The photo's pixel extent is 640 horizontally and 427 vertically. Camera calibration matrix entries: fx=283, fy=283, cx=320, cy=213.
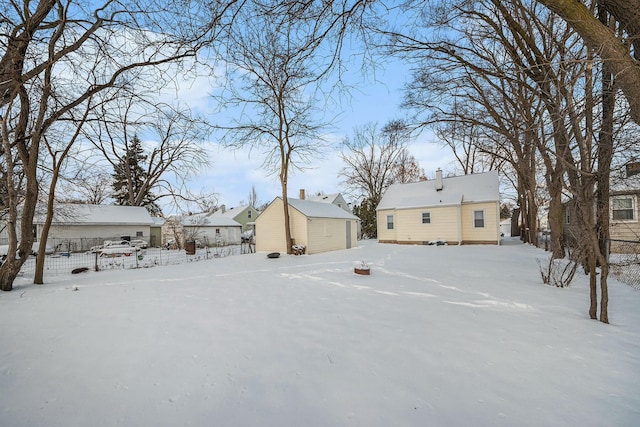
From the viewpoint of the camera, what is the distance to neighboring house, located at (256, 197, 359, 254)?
50.8 feet

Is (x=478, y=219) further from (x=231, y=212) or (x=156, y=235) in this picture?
(x=231, y=212)

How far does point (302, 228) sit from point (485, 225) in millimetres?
12473

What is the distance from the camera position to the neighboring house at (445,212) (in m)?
18.9

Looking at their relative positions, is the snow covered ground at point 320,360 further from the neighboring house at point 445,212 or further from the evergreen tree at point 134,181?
the evergreen tree at point 134,181

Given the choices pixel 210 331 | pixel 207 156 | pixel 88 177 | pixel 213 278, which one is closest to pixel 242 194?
pixel 207 156

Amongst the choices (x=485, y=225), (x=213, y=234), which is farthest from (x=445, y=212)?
(x=213, y=234)

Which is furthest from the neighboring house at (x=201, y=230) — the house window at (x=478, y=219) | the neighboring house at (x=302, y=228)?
the house window at (x=478, y=219)

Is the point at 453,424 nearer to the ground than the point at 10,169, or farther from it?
nearer to the ground

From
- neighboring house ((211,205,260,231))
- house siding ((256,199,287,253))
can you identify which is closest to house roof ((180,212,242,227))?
neighboring house ((211,205,260,231))

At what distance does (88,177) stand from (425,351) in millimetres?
12707

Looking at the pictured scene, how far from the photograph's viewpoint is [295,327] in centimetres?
411

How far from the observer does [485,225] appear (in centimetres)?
1889

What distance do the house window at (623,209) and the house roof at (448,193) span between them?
17.7ft

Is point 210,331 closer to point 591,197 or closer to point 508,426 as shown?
point 508,426
